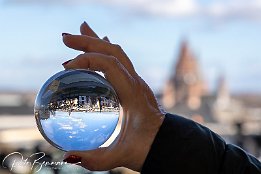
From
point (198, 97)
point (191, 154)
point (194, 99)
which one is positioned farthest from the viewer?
point (198, 97)

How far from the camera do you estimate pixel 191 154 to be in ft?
2.09

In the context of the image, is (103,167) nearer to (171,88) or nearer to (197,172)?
(197,172)

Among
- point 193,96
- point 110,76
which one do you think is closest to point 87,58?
point 110,76

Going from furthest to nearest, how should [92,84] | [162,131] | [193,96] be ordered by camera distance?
[193,96] < [162,131] < [92,84]

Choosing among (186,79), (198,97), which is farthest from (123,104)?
(186,79)

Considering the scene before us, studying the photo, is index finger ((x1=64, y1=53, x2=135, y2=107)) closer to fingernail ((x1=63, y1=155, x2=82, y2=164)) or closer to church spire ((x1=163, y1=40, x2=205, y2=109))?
fingernail ((x1=63, y1=155, x2=82, y2=164))

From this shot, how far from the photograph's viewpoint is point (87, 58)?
23.1 inches

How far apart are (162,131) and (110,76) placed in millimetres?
90

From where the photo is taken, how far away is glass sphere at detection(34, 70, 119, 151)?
526 millimetres

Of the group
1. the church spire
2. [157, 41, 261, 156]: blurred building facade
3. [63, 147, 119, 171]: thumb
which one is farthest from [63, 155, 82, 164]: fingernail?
the church spire
